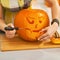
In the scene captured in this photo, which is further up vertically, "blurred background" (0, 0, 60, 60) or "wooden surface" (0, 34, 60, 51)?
"wooden surface" (0, 34, 60, 51)

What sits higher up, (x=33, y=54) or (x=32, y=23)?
(x=32, y=23)

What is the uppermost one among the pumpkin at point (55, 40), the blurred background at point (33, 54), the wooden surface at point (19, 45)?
the pumpkin at point (55, 40)

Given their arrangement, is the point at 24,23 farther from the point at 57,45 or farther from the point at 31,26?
the point at 57,45

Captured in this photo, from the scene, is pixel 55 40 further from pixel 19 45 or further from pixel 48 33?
pixel 19 45

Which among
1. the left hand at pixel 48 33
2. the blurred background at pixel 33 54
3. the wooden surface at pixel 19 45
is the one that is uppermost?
the left hand at pixel 48 33

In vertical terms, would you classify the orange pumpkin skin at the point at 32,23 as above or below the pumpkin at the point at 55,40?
above

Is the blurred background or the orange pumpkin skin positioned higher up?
the orange pumpkin skin

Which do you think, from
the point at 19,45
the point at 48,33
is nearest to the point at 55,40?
the point at 48,33

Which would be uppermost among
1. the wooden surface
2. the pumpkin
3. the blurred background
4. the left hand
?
the left hand

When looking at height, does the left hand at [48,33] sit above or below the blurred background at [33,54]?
above

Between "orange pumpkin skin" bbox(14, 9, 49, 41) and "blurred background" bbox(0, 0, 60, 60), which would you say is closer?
"blurred background" bbox(0, 0, 60, 60)

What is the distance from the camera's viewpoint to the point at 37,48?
2.45 feet

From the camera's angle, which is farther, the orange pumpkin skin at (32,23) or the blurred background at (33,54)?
the orange pumpkin skin at (32,23)

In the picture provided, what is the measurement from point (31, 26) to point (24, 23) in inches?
1.5
